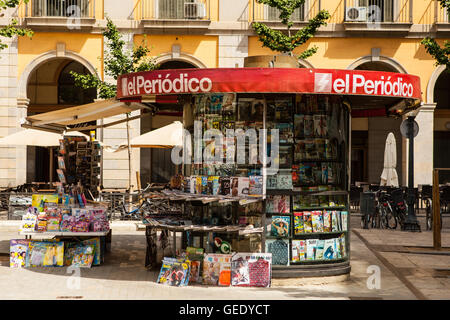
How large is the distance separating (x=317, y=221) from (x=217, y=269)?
5.20 feet

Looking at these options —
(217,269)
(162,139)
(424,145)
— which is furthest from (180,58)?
(217,269)

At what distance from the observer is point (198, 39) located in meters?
25.2

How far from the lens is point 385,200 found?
18281 millimetres

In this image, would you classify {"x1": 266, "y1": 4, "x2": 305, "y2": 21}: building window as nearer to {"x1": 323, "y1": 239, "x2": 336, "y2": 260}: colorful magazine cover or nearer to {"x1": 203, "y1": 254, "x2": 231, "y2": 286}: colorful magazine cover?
{"x1": 323, "y1": 239, "x2": 336, "y2": 260}: colorful magazine cover

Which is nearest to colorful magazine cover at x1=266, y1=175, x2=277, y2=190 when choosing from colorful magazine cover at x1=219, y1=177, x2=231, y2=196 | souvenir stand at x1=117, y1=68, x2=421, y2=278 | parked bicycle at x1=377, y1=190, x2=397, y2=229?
souvenir stand at x1=117, y1=68, x2=421, y2=278

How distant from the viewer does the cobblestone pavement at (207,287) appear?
8734mm

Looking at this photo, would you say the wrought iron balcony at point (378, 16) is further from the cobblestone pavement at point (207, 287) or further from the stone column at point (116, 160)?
the cobblestone pavement at point (207, 287)

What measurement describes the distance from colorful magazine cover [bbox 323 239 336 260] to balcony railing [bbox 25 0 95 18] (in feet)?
57.9

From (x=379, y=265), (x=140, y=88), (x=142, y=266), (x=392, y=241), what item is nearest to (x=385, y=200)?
(x=392, y=241)

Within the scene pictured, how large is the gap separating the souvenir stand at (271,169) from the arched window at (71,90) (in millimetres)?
18670

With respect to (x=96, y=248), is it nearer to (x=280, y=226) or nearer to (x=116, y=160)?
(x=280, y=226)

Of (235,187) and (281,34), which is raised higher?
(281,34)

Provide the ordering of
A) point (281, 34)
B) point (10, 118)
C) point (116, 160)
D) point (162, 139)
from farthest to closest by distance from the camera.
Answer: point (116, 160)
point (10, 118)
point (281, 34)
point (162, 139)

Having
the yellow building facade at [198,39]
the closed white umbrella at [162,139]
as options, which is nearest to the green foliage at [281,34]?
the yellow building facade at [198,39]
